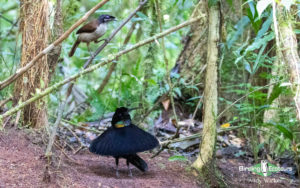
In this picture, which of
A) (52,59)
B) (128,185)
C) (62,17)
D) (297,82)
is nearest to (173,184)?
(128,185)

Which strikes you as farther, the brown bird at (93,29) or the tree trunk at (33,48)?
the brown bird at (93,29)

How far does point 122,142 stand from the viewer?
11.7 ft

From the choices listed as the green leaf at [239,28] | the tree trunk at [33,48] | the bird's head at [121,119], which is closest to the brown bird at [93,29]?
the tree trunk at [33,48]

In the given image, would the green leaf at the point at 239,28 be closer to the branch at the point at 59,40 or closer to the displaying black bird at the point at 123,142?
the branch at the point at 59,40

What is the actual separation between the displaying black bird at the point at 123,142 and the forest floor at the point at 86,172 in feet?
0.61

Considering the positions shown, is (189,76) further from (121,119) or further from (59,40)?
(59,40)

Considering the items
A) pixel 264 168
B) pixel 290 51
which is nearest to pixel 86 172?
pixel 264 168

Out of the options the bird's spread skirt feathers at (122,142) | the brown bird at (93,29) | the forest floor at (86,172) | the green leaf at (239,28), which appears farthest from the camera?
the brown bird at (93,29)

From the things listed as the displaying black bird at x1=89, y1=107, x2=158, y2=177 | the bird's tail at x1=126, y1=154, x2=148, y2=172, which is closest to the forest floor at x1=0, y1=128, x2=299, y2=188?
the bird's tail at x1=126, y1=154, x2=148, y2=172

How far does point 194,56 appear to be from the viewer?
628cm

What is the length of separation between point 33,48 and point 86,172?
4.53 ft

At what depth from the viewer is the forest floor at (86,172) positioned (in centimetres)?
279

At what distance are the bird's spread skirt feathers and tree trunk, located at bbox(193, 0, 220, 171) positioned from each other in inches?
20.8

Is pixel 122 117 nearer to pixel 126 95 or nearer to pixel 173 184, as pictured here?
pixel 173 184
